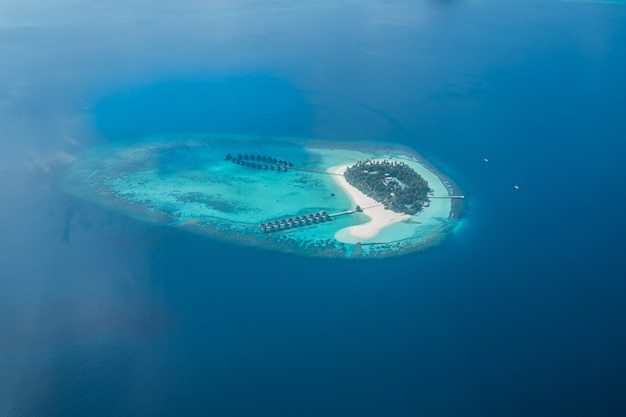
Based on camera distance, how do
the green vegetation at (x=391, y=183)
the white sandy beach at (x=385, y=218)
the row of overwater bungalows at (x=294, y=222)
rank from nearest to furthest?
the white sandy beach at (x=385, y=218)
the row of overwater bungalows at (x=294, y=222)
the green vegetation at (x=391, y=183)

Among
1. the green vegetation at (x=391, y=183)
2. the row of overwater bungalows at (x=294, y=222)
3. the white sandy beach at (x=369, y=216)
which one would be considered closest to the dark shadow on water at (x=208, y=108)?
the green vegetation at (x=391, y=183)

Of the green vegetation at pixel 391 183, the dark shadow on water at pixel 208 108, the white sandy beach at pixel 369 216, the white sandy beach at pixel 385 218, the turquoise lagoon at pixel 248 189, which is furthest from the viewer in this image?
the dark shadow on water at pixel 208 108

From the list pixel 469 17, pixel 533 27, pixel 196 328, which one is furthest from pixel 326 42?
pixel 196 328

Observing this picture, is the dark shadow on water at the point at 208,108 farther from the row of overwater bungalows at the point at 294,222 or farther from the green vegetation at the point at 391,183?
the row of overwater bungalows at the point at 294,222

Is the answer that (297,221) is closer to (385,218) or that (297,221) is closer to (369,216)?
(369,216)

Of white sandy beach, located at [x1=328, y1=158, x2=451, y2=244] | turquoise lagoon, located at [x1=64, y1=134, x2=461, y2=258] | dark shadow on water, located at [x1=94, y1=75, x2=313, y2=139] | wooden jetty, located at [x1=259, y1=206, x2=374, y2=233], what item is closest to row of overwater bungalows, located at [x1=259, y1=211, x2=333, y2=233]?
wooden jetty, located at [x1=259, y1=206, x2=374, y2=233]

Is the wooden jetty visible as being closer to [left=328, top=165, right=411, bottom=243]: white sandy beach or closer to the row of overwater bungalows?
the row of overwater bungalows
